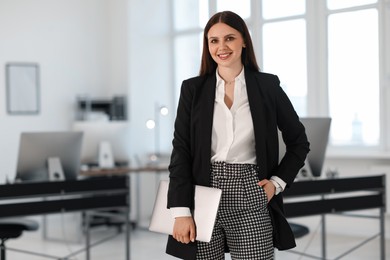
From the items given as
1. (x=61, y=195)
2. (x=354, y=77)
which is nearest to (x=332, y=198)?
(x=61, y=195)

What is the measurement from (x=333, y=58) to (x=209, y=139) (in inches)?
208

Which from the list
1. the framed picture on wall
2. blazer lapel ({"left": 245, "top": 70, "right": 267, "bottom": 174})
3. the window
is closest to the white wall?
the framed picture on wall

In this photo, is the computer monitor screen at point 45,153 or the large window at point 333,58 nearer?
the computer monitor screen at point 45,153

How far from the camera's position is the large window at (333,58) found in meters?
6.60

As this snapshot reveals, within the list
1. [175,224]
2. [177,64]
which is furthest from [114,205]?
[177,64]

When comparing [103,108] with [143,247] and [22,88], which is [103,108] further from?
[143,247]

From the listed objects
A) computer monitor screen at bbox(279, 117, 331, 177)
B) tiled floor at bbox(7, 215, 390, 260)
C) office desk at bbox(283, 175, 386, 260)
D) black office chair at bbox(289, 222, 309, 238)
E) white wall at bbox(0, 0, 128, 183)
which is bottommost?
tiled floor at bbox(7, 215, 390, 260)

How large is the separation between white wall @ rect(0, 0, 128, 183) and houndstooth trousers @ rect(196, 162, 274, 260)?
20.1 feet

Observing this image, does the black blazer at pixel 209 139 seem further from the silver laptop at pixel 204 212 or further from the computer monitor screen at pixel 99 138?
the computer monitor screen at pixel 99 138

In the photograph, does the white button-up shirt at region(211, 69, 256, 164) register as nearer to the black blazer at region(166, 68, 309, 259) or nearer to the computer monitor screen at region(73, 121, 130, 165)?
the black blazer at region(166, 68, 309, 259)

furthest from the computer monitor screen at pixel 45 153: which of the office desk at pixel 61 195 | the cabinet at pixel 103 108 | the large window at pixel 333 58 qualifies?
the cabinet at pixel 103 108

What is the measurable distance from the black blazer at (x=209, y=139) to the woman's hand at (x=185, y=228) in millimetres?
26

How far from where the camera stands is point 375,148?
6.57 metres

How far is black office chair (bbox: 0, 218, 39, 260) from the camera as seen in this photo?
13.5 ft
